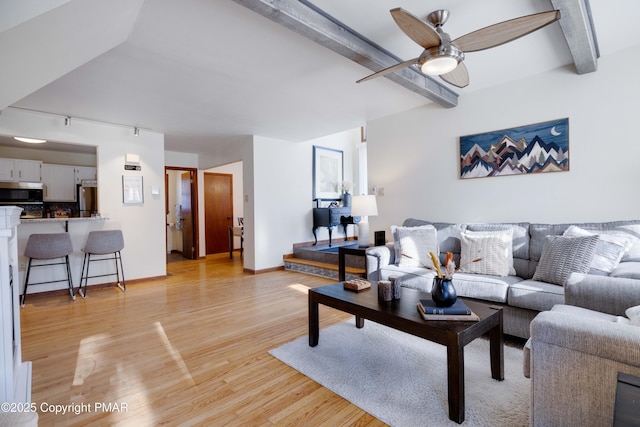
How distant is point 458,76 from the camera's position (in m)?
2.35

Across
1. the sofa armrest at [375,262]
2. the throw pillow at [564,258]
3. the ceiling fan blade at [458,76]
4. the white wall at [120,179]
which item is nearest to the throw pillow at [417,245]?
the sofa armrest at [375,262]

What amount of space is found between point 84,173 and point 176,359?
519 cm

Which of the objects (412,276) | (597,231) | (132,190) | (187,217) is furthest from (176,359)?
(187,217)

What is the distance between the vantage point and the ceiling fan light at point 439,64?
1.87m

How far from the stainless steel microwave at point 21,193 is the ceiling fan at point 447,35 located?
6.34m

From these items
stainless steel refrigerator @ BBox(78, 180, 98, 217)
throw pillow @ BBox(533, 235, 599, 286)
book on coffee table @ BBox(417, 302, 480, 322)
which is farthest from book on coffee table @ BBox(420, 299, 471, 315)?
stainless steel refrigerator @ BBox(78, 180, 98, 217)

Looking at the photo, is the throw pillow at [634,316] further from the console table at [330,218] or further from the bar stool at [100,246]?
the bar stool at [100,246]

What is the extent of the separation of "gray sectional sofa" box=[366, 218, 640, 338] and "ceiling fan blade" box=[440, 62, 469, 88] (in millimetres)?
1540

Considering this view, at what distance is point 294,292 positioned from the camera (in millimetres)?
4047

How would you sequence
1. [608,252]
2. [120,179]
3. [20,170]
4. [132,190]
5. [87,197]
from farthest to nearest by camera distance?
1. [87,197]
2. [20,170]
3. [132,190]
4. [120,179]
5. [608,252]

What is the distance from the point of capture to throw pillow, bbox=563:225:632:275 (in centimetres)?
231

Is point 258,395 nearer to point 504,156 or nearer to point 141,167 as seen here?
point 504,156

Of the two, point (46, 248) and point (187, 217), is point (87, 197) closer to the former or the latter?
point (187, 217)

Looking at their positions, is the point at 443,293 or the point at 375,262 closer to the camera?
the point at 443,293
